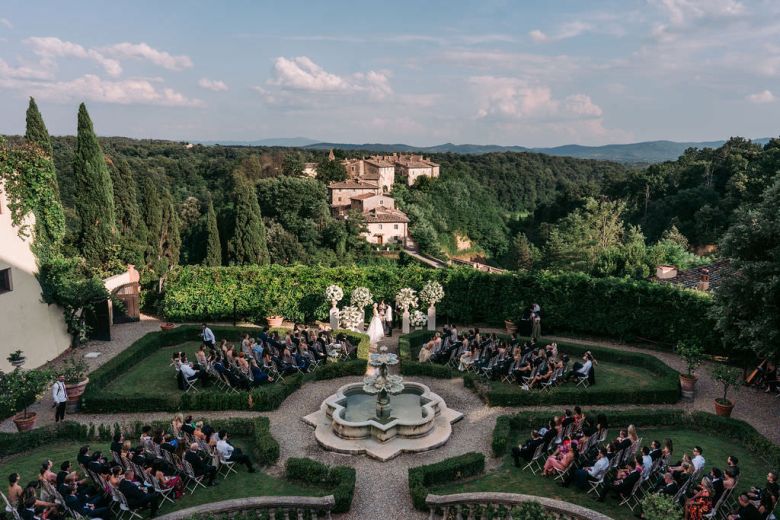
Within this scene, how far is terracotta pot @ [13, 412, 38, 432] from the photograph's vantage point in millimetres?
14251

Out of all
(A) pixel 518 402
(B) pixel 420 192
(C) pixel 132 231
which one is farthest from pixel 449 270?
(B) pixel 420 192

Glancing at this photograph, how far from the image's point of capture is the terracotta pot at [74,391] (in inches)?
616

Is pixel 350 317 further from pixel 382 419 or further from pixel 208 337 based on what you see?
pixel 382 419

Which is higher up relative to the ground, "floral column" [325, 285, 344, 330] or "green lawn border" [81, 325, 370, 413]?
"floral column" [325, 285, 344, 330]

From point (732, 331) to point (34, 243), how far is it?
24678mm

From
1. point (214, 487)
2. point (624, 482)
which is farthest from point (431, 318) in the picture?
point (214, 487)

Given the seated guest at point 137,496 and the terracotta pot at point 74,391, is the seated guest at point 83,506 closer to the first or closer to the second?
the seated guest at point 137,496

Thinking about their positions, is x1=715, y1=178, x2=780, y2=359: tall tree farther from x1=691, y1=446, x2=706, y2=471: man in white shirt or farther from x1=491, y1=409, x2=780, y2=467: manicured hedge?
x1=691, y1=446, x2=706, y2=471: man in white shirt

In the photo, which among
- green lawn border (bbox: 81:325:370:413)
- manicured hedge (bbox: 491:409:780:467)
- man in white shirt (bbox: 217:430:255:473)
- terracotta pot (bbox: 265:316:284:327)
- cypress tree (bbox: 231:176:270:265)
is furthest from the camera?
cypress tree (bbox: 231:176:270:265)

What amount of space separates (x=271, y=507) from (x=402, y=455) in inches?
160

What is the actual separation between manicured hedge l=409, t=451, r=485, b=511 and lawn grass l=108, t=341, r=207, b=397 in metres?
8.35

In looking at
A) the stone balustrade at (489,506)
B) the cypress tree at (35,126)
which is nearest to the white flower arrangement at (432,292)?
the stone balustrade at (489,506)

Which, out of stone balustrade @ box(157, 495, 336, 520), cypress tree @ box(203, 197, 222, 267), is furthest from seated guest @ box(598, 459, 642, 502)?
cypress tree @ box(203, 197, 222, 267)

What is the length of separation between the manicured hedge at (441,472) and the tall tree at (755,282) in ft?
29.6
